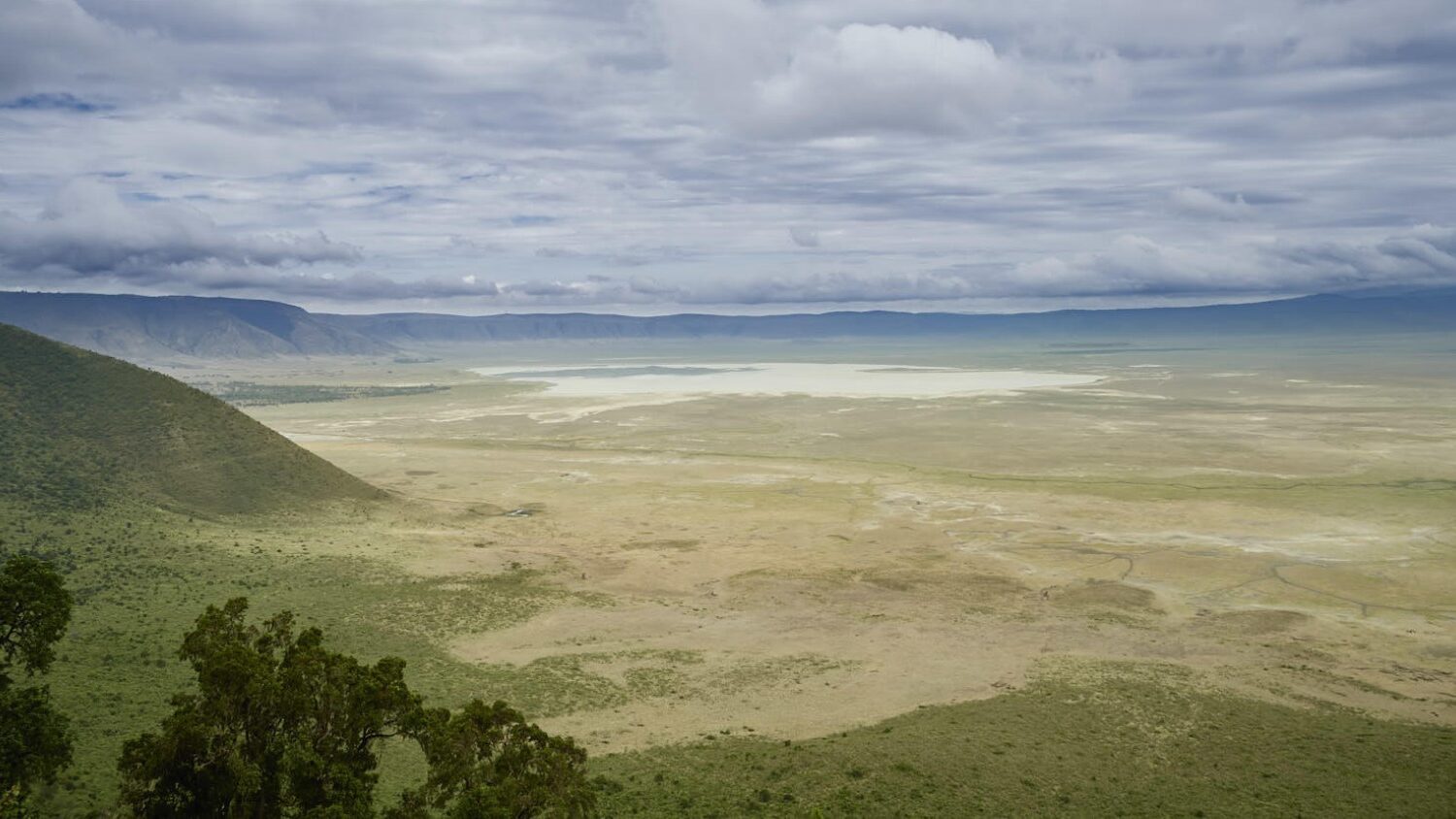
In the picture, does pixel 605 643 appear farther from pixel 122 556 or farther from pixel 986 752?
pixel 122 556

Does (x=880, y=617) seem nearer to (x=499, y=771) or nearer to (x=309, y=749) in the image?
(x=499, y=771)

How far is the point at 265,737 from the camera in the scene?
20297 millimetres

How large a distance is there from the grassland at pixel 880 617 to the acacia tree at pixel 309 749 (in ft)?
27.3

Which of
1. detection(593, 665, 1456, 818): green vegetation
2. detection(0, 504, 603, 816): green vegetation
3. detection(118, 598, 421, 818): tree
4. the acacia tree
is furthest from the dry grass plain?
detection(118, 598, 421, 818): tree

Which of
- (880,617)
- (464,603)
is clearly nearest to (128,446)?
(464,603)

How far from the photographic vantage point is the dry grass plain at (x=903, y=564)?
38844 millimetres

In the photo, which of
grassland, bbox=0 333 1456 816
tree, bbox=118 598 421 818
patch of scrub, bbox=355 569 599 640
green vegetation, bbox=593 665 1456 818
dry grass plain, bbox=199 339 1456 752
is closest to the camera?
tree, bbox=118 598 421 818

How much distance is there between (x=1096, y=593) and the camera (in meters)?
51.8

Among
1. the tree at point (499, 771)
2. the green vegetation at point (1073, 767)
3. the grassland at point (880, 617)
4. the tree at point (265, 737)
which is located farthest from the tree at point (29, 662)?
the green vegetation at point (1073, 767)

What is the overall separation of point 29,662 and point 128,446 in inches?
2114

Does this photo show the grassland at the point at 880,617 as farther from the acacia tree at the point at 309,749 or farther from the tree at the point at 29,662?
the acacia tree at the point at 309,749

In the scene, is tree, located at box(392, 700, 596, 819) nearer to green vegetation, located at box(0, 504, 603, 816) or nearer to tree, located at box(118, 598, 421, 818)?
tree, located at box(118, 598, 421, 818)

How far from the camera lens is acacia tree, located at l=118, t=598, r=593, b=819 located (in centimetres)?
1942

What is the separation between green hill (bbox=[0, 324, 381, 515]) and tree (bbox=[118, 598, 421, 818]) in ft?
152
